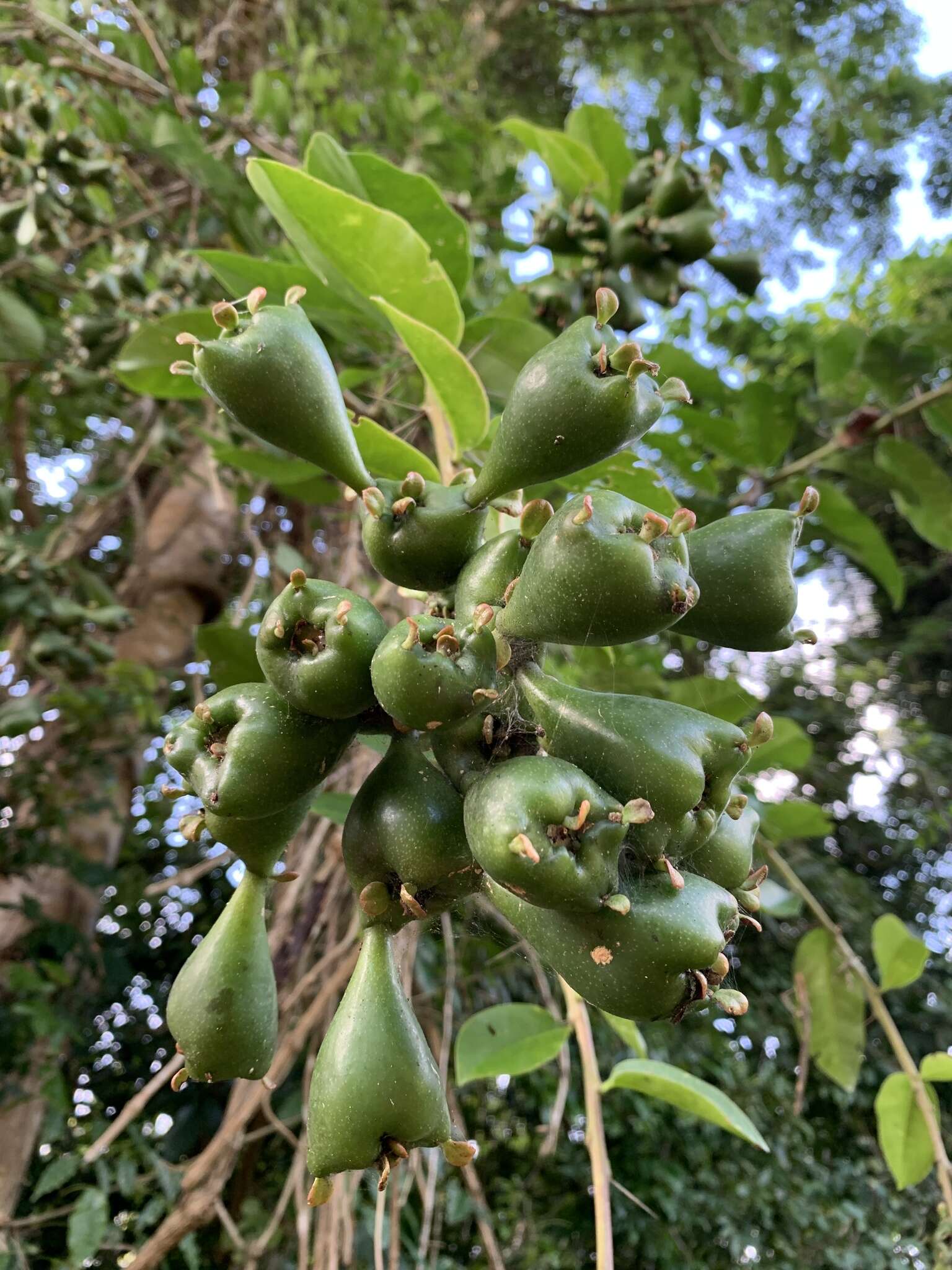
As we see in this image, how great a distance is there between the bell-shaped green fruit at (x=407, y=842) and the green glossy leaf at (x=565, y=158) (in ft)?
3.89

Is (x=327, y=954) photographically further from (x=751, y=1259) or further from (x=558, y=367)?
(x=751, y=1259)

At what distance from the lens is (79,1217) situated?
152 cm

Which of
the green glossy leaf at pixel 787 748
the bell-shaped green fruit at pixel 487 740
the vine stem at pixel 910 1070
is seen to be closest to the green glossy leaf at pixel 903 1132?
the vine stem at pixel 910 1070

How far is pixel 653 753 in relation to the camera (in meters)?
0.45

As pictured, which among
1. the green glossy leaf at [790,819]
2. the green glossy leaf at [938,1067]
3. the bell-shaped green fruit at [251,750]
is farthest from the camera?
the green glossy leaf at [790,819]

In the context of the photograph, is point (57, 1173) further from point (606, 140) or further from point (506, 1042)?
point (606, 140)

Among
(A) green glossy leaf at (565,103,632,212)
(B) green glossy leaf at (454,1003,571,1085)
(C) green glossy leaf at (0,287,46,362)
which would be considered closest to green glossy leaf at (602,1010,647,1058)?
(B) green glossy leaf at (454,1003,571,1085)

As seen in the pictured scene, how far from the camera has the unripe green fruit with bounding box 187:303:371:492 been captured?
0.56 m

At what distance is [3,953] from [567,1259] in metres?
2.08

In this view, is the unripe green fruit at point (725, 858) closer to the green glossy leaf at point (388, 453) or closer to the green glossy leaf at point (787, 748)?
the green glossy leaf at point (388, 453)

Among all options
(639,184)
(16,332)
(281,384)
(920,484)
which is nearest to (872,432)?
(920,484)

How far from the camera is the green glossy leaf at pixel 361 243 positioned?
31.5 inches

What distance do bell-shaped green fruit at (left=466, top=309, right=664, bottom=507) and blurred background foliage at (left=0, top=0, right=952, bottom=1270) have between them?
1.11ft

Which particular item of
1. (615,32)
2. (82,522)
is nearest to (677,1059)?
(82,522)
